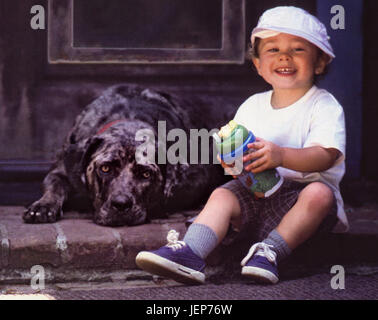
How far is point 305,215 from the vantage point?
287cm

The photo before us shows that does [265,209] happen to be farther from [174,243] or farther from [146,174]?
[146,174]

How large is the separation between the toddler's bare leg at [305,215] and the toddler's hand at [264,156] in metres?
0.19

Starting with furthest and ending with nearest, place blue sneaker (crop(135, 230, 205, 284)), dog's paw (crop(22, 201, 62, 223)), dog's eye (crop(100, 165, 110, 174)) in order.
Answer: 1. dog's eye (crop(100, 165, 110, 174))
2. dog's paw (crop(22, 201, 62, 223))
3. blue sneaker (crop(135, 230, 205, 284))

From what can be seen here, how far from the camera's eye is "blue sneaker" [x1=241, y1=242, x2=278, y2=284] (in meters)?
2.72

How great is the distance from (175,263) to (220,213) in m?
0.39

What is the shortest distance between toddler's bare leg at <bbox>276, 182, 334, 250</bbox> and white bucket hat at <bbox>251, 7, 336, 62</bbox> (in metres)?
0.60

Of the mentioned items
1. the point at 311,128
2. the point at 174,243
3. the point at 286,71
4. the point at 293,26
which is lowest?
the point at 174,243

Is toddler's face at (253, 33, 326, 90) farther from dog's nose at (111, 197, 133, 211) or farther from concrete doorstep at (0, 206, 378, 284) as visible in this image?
dog's nose at (111, 197, 133, 211)

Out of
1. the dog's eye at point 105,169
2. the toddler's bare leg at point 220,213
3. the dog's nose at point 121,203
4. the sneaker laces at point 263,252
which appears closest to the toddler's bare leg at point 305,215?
the sneaker laces at point 263,252

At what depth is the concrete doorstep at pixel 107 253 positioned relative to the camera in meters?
3.05

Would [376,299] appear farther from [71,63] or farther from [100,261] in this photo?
[71,63]

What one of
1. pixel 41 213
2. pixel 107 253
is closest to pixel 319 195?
pixel 107 253

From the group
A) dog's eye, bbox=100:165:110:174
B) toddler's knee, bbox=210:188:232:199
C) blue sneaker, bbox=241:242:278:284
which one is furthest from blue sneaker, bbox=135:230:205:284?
dog's eye, bbox=100:165:110:174

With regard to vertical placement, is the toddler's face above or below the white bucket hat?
below
